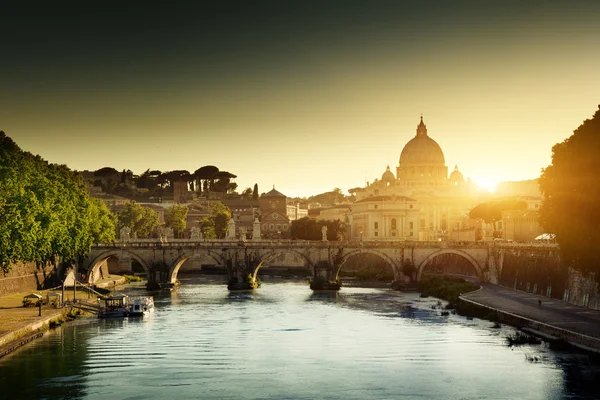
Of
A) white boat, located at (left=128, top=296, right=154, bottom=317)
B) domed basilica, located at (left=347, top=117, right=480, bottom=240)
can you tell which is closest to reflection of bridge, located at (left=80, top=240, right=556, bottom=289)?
white boat, located at (left=128, top=296, right=154, bottom=317)

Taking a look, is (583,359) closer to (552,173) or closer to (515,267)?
(552,173)

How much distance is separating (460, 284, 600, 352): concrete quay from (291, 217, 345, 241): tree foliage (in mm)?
77635

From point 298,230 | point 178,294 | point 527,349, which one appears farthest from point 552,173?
point 298,230

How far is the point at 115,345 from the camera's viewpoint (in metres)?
53.3

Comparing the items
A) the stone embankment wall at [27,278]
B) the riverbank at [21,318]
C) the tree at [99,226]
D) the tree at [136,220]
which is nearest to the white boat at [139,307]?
the riverbank at [21,318]

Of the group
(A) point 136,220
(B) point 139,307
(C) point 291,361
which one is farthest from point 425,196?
(C) point 291,361

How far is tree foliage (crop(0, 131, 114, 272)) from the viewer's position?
61125 mm

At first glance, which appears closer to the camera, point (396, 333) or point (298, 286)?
point (396, 333)

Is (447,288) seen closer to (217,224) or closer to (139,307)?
(139,307)

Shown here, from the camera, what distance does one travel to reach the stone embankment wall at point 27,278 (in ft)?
234

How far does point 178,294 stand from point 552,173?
1717 inches

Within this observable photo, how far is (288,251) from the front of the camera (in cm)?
10006

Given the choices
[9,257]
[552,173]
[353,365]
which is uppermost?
[552,173]

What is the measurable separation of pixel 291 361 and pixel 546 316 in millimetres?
18481
